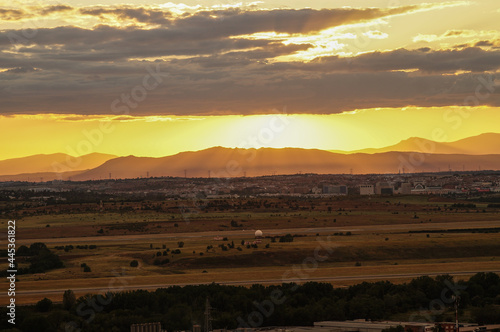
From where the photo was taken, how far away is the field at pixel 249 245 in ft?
216

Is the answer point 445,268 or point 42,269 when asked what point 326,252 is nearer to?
point 445,268

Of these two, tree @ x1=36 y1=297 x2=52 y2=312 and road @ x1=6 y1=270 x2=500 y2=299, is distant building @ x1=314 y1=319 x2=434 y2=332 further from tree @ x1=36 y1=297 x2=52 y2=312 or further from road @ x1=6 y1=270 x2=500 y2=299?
road @ x1=6 y1=270 x2=500 y2=299

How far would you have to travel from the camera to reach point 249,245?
83938mm

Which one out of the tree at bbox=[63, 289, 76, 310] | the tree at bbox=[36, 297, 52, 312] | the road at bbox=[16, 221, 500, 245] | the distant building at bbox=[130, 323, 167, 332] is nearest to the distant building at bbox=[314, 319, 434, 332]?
the distant building at bbox=[130, 323, 167, 332]

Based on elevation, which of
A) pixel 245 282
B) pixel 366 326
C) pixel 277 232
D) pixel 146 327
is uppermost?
pixel 277 232

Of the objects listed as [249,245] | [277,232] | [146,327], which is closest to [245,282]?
[146,327]

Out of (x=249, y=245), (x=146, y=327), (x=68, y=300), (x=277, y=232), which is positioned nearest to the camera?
(x=146, y=327)

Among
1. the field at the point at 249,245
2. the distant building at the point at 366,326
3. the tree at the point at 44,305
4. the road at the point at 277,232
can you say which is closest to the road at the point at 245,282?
the field at the point at 249,245

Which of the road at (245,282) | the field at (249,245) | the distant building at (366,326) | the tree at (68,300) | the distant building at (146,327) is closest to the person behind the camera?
the distant building at (146,327)

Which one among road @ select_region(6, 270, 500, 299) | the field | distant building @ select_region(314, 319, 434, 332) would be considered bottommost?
distant building @ select_region(314, 319, 434, 332)

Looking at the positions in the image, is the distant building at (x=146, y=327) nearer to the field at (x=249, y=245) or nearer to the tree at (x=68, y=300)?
the tree at (x=68, y=300)

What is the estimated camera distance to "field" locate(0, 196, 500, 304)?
6575cm

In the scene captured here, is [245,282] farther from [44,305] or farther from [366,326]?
[366,326]

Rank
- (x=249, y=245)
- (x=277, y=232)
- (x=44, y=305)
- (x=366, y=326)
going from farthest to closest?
(x=277, y=232)
(x=249, y=245)
(x=44, y=305)
(x=366, y=326)
